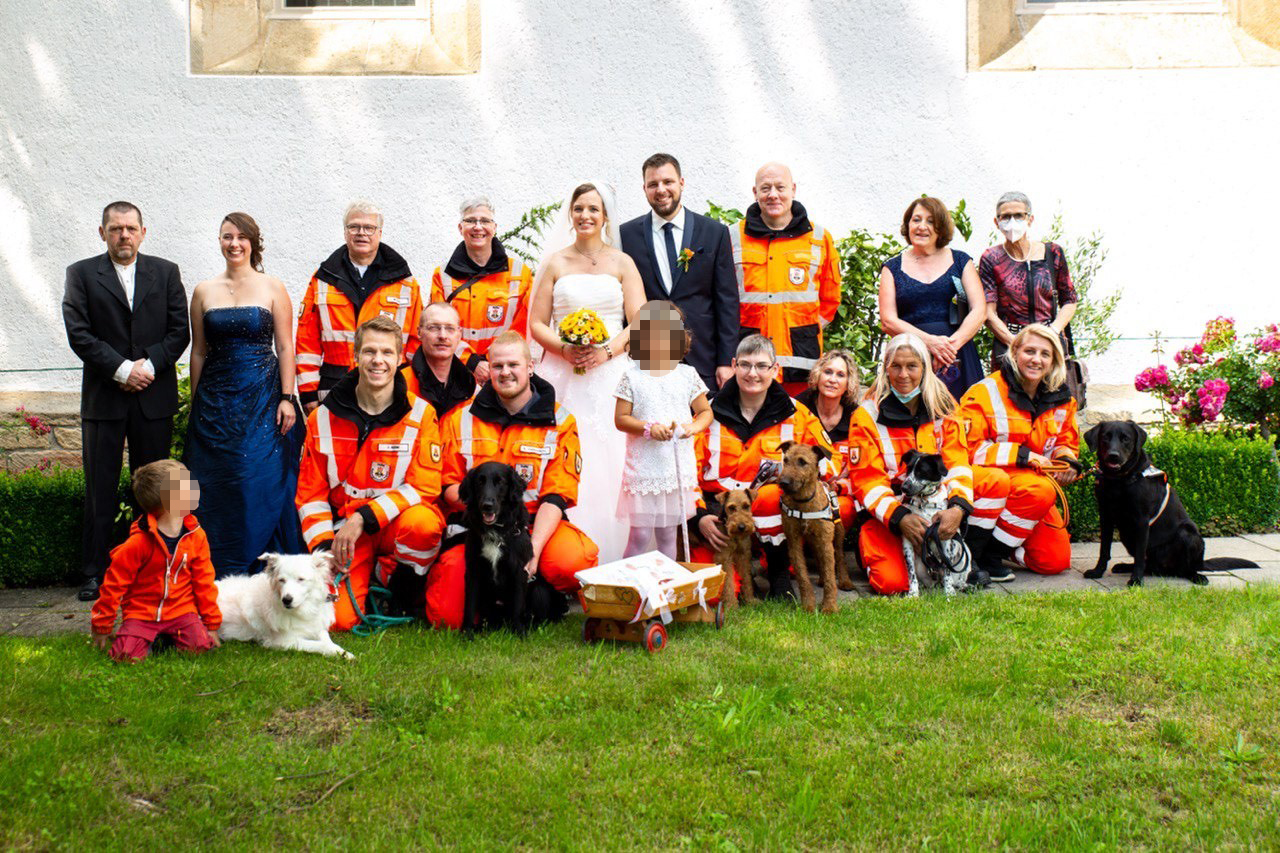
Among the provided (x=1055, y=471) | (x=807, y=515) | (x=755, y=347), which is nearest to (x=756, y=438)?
(x=755, y=347)

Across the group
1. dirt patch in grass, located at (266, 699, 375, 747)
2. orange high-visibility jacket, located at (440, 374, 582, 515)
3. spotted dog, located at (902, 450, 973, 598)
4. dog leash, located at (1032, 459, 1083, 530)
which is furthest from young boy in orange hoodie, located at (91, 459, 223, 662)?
dog leash, located at (1032, 459, 1083, 530)

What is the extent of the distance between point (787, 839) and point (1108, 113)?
7713 mm

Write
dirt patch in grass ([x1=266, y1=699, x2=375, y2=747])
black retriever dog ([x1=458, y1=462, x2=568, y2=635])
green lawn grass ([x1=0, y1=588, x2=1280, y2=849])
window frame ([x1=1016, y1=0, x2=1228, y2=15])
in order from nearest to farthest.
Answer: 1. green lawn grass ([x1=0, y1=588, x2=1280, y2=849])
2. dirt patch in grass ([x1=266, y1=699, x2=375, y2=747])
3. black retriever dog ([x1=458, y1=462, x2=568, y2=635])
4. window frame ([x1=1016, y1=0, x2=1228, y2=15])

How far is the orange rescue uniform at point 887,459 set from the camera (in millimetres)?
6160

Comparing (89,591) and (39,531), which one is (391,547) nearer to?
(89,591)

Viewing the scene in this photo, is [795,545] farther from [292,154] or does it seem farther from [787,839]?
[292,154]

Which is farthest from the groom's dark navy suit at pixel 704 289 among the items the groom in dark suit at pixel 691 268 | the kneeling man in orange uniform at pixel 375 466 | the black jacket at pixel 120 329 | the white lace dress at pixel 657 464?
the black jacket at pixel 120 329

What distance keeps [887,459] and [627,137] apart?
4.02 meters

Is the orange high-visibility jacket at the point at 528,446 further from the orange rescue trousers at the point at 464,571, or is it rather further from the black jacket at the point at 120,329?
the black jacket at the point at 120,329

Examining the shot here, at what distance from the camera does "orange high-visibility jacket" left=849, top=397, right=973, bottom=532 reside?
6211mm

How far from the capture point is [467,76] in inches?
352

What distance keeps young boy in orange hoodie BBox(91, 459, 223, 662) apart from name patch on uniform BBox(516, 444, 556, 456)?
5.11 ft

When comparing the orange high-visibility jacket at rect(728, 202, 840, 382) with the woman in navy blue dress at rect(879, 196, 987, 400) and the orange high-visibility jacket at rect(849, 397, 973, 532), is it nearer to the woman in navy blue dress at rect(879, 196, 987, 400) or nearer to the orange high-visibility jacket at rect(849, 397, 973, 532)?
the woman in navy blue dress at rect(879, 196, 987, 400)

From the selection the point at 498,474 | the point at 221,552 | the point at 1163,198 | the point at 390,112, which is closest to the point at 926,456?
the point at 498,474
